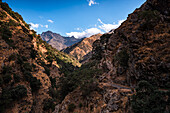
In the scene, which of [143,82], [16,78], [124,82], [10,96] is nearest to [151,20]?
[124,82]

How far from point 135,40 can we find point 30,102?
4129 centimetres

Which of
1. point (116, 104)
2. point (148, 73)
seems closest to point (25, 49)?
point (116, 104)

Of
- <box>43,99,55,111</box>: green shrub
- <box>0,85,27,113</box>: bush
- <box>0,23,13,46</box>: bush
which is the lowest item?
<box>43,99,55,111</box>: green shrub

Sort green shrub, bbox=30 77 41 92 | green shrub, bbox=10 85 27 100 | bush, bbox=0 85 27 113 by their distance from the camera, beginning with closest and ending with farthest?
bush, bbox=0 85 27 113 < green shrub, bbox=10 85 27 100 < green shrub, bbox=30 77 41 92

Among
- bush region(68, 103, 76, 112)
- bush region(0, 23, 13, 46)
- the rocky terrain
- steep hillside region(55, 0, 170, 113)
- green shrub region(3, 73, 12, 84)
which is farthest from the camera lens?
bush region(0, 23, 13, 46)

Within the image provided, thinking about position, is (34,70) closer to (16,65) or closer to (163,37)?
(16,65)

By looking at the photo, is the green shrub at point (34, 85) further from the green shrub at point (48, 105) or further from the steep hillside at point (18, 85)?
the green shrub at point (48, 105)

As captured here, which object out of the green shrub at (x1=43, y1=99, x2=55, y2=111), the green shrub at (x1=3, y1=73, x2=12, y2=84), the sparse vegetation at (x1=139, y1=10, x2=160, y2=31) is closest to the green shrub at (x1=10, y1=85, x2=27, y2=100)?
the green shrub at (x1=3, y1=73, x2=12, y2=84)

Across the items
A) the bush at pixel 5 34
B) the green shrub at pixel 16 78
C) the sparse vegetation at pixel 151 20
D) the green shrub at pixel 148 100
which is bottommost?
the green shrub at pixel 148 100

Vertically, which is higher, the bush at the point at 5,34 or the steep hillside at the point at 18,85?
the bush at the point at 5,34

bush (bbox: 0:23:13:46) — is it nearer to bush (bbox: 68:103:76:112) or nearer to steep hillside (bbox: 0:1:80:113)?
steep hillside (bbox: 0:1:80:113)

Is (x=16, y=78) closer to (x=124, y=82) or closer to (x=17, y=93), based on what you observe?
(x=17, y=93)

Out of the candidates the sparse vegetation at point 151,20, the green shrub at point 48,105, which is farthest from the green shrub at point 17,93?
the sparse vegetation at point 151,20

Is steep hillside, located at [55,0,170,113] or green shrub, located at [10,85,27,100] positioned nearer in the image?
steep hillside, located at [55,0,170,113]
